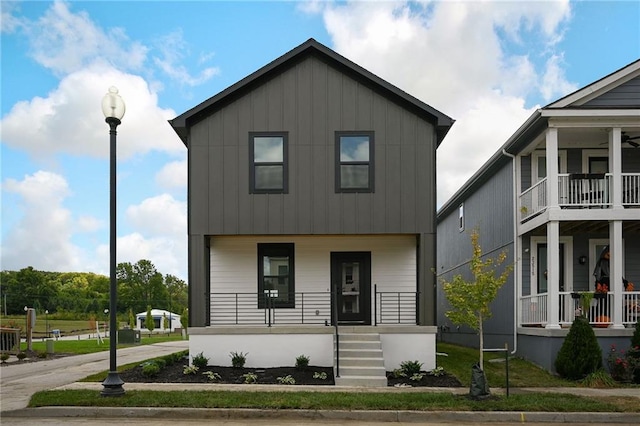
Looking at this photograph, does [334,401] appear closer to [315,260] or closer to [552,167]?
[315,260]

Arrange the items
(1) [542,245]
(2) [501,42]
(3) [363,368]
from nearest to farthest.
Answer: (3) [363,368] < (1) [542,245] < (2) [501,42]

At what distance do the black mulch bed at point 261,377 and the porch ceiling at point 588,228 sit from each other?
577cm

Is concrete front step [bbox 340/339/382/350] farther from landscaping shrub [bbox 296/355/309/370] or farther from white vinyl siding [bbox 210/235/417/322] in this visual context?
white vinyl siding [bbox 210/235/417/322]

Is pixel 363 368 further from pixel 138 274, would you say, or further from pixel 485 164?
pixel 138 274

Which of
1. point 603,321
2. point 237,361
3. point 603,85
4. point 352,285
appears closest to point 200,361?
point 237,361

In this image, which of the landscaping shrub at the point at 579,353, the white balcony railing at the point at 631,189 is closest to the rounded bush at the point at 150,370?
the landscaping shrub at the point at 579,353

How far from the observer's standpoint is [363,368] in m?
14.2

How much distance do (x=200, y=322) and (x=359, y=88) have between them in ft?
24.4

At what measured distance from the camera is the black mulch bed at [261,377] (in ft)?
46.2

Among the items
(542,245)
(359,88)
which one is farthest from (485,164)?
(359,88)

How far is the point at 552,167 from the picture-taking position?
16312 mm

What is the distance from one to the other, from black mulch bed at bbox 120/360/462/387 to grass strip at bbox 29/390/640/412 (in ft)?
6.40

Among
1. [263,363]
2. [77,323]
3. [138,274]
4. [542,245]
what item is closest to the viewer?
[263,363]

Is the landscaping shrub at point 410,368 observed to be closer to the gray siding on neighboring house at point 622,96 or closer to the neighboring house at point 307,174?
the neighboring house at point 307,174
